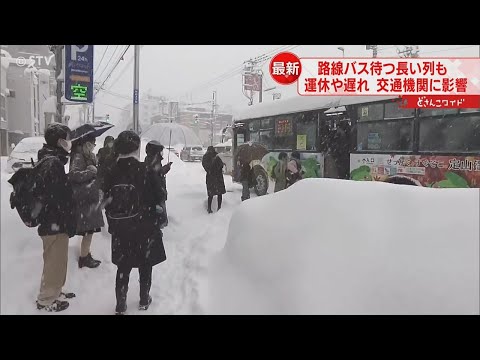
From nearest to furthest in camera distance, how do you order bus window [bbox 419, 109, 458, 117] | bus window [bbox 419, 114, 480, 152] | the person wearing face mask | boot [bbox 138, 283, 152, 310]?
boot [bbox 138, 283, 152, 310], the person wearing face mask, bus window [bbox 419, 114, 480, 152], bus window [bbox 419, 109, 458, 117]

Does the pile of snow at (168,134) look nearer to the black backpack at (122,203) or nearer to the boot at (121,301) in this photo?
the black backpack at (122,203)

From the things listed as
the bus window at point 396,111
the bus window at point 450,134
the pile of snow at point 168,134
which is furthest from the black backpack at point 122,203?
the pile of snow at point 168,134

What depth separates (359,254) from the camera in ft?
8.36

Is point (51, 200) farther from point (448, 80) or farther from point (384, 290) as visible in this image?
point (448, 80)

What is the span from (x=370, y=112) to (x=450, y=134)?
5.68 feet

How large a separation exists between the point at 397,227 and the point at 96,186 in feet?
12.0

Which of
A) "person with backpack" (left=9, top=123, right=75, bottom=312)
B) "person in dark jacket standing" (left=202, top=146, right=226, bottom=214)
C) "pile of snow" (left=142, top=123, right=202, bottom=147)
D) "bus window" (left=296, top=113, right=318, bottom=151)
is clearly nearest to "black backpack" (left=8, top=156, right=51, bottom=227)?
"person with backpack" (left=9, top=123, right=75, bottom=312)

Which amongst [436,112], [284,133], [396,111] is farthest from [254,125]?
[436,112]

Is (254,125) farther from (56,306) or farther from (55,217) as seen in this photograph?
(56,306)

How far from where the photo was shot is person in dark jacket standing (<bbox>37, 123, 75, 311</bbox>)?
3402 mm

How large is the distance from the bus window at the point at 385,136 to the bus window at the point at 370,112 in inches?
4.2

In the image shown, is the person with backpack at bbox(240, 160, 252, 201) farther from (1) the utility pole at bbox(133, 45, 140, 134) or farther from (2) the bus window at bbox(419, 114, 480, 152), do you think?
(1) the utility pole at bbox(133, 45, 140, 134)

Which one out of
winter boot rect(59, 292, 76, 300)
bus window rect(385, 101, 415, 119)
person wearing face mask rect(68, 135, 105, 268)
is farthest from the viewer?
bus window rect(385, 101, 415, 119)

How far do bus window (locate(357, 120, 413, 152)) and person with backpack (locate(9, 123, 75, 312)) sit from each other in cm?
584
